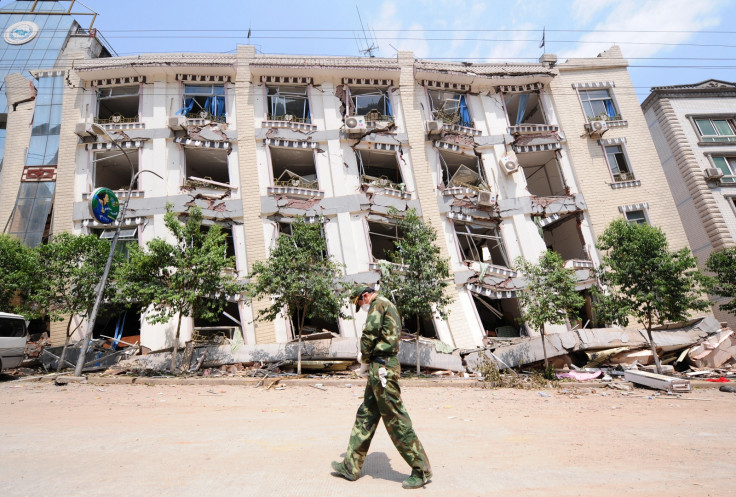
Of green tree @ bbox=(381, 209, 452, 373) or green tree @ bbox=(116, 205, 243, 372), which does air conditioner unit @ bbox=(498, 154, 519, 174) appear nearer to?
green tree @ bbox=(381, 209, 452, 373)

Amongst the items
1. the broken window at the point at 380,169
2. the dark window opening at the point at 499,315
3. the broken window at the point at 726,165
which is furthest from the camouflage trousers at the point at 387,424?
the broken window at the point at 726,165

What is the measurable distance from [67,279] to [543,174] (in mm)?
23020

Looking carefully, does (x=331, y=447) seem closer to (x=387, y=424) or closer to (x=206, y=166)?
(x=387, y=424)

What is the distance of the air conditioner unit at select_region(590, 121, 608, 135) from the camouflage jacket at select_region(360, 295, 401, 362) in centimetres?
2056

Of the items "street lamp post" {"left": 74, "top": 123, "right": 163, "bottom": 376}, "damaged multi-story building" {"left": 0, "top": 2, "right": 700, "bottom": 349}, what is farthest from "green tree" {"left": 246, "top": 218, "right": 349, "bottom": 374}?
"street lamp post" {"left": 74, "top": 123, "right": 163, "bottom": 376}

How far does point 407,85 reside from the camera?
20.5m

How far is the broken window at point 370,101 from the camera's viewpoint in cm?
2036

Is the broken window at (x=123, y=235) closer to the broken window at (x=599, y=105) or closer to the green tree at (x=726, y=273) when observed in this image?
the broken window at (x=599, y=105)

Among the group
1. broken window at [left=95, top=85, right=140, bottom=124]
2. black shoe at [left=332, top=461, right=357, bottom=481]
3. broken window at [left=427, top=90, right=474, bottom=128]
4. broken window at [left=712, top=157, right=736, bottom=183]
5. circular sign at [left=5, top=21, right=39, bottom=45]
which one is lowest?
black shoe at [left=332, top=461, right=357, bottom=481]

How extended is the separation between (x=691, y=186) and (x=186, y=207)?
1016 inches

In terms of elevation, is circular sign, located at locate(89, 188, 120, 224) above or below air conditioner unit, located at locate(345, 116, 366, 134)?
below

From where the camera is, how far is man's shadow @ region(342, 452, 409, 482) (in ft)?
12.3

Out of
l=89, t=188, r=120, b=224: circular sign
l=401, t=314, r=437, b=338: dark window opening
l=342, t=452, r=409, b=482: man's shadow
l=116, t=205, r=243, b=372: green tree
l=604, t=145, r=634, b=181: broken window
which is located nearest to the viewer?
l=342, t=452, r=409, b=482: man's shadow

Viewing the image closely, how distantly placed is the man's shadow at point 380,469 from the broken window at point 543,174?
19084mm
